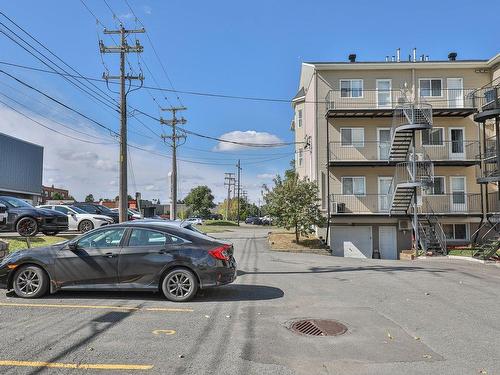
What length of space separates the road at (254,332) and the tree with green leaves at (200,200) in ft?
271

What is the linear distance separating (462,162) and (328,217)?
845 centimetres

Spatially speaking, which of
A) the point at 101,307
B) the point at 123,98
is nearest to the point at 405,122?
the point at 123,98

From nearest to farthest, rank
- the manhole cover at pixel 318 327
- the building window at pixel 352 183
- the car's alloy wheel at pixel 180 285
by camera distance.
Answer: the manhole cover at pixel 318 327
the car's alloy wheel at pixel 180 285
the building window at pixel 352 183

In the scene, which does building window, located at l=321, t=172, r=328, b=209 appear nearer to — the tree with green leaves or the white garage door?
the white garage door

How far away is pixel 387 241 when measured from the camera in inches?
1137

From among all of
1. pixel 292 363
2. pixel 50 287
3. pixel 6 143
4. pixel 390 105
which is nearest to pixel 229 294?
pixel 50 287

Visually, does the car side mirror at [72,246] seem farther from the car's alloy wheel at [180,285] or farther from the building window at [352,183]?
the building window at [352,183]

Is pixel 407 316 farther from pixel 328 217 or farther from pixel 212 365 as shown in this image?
pixel 328 217

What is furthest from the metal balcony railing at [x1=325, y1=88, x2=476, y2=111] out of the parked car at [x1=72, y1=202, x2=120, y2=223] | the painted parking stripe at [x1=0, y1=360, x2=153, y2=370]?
the painted parking stripe at [x1=0, y1=360, x2=153, y2=370]

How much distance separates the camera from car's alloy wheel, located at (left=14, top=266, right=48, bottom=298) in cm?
873

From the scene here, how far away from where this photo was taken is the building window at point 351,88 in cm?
2888

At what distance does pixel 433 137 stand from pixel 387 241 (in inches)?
276

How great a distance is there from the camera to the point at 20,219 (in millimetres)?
17656

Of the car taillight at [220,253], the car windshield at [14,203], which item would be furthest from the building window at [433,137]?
the car taillight at [220,253]
